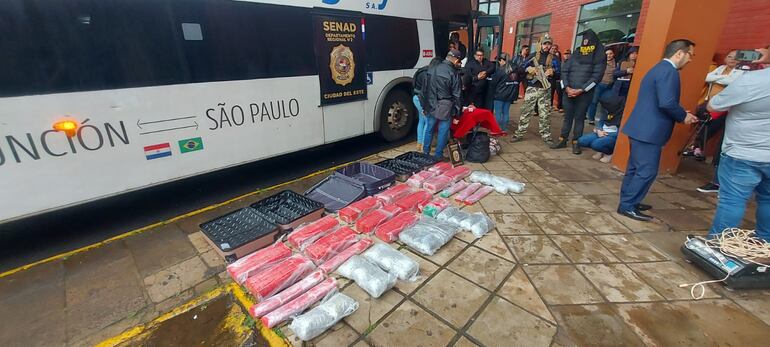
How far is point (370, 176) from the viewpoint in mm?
4555

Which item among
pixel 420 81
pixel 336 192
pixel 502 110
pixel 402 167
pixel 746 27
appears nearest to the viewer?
pixel 336 192

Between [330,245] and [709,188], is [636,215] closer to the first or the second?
[709,188]

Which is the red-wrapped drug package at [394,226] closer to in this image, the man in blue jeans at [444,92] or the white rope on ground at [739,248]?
the man in blue jeans at [444,92]

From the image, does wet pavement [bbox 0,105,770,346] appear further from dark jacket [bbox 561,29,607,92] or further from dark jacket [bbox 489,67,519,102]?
dark jacket [bbox 489,67,519,102]

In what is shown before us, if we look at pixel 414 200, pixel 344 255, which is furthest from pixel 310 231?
pixel 414 200

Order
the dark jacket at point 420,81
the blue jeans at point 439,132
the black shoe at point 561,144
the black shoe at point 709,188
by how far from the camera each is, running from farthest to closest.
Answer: the black shoe at point 561,144, the dark jacket at point 420,81, the blue jeans at point 439,132, the black shoe at point 709,188

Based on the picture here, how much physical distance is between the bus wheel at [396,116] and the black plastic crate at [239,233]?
352 cm

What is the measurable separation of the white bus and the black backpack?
2.44m

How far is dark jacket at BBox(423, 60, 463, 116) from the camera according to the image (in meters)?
4.80

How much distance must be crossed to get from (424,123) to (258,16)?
3.16 metres

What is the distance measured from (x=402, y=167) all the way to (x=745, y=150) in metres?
3.58

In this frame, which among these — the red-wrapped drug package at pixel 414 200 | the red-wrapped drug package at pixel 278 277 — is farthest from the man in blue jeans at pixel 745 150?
the red-wrapped drug package at pixel 278 277

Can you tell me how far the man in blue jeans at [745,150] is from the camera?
2.47m

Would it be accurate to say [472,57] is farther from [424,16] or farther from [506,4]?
[506,4]
